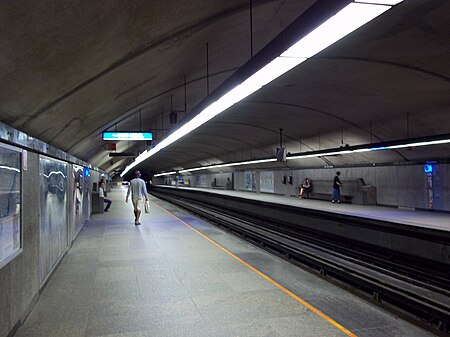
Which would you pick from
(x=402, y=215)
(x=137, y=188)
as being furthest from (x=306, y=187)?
(x=137, y=188)

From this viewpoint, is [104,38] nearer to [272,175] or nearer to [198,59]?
[198,59]

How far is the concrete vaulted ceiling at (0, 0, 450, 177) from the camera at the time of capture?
9.52ft

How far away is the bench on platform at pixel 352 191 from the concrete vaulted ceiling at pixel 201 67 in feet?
8.14

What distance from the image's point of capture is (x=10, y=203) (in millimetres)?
3469

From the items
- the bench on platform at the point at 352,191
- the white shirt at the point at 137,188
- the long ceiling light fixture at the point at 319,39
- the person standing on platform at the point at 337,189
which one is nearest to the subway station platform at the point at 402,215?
the bench on platform at the point at 352,191

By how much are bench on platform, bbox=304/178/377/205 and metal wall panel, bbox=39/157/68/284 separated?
41.9 feet

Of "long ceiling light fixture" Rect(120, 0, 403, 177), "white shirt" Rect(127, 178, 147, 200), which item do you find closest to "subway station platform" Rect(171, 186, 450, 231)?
"long ceiling light fixture" Rect(120, 0, 403, 177)

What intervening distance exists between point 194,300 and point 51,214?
2935 millimetres

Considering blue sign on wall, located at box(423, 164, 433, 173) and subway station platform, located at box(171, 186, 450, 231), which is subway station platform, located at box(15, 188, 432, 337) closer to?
subway station platform, located at box(171, 186, 450, 231)

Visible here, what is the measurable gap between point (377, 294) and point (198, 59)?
5.15 meters

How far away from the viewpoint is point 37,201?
4750 mm

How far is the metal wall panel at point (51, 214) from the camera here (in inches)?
198

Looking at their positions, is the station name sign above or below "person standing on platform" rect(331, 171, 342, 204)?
above

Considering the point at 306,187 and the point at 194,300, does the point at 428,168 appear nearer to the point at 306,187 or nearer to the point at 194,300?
the point at 306,187
